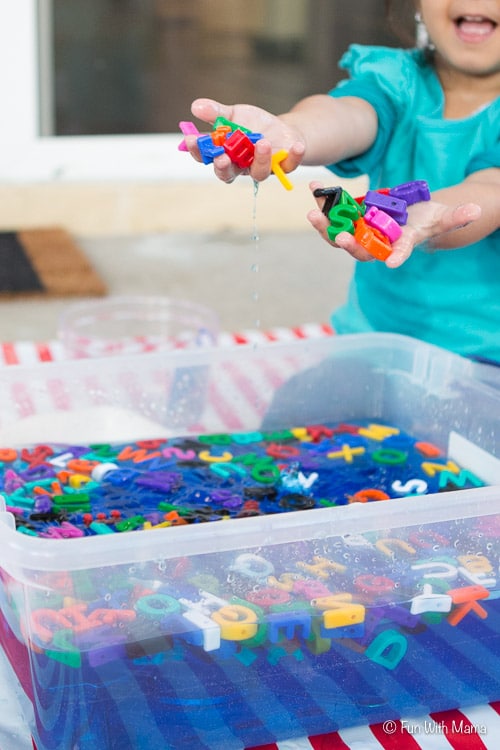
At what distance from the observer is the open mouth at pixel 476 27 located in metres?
1.06

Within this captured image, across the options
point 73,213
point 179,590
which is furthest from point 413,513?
point 73,213

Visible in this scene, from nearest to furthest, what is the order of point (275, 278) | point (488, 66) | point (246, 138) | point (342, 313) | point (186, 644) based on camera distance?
point (186, 644)
point (246, 138)
point (488, 66)
point (342, 313)
point (275, 278)

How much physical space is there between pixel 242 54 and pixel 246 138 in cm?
184

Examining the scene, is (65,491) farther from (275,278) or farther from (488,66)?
(275,278)

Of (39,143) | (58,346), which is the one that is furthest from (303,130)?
(39,143)

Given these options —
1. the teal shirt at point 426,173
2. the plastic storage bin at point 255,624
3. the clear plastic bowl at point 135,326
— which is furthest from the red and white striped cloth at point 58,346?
the plastic storage bin at point 255,624

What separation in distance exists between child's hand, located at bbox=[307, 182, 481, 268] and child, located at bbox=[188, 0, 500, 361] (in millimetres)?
143

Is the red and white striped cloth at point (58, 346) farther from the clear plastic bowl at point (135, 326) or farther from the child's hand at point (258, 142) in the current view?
the child's hand at point (258, 142)

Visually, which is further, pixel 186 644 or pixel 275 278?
pixel 275 278

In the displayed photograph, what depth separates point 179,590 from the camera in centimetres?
67

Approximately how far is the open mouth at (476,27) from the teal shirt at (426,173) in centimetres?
7

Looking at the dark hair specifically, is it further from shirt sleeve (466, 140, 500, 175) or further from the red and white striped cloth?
the red and white striped cloth

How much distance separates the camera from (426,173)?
45.6 inches

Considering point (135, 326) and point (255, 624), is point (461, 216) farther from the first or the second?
point (135, 326)
